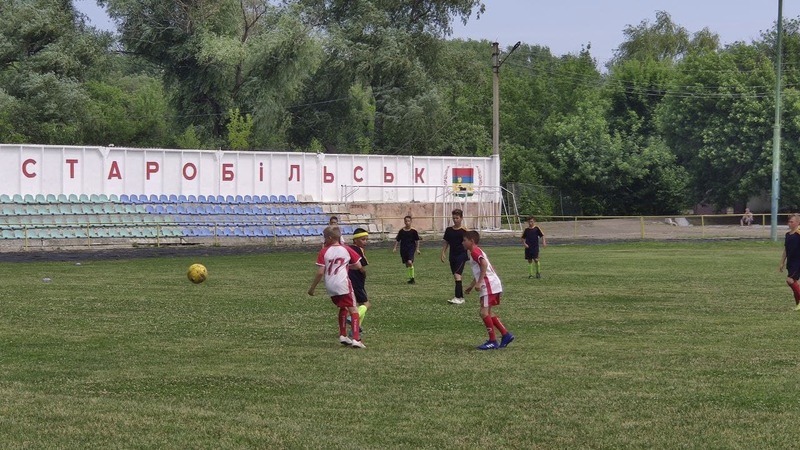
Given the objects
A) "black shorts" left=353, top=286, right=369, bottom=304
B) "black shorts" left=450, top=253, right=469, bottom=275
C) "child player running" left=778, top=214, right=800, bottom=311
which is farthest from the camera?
"black shorts" left=450, top=253, right=469, bottom=275

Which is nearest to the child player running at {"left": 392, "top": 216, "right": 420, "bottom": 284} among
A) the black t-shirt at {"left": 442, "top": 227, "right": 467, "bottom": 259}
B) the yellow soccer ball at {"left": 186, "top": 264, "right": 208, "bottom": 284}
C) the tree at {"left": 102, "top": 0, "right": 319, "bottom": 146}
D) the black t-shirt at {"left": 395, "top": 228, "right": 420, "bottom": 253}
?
the black t-shirt at {"left": 395, "top": 228, "right": 420, "bottom": 253}

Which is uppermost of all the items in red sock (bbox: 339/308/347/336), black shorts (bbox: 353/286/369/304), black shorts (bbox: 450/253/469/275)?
black shorts (bbox: 450/253/469/275)

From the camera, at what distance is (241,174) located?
5447cm

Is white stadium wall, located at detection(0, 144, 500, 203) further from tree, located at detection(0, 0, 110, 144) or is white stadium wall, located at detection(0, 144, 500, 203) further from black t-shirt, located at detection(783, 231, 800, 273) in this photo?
black t-shirt, located at detection(783, 231, 800, 273)

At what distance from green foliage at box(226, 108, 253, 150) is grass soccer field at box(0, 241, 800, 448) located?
1551 inches

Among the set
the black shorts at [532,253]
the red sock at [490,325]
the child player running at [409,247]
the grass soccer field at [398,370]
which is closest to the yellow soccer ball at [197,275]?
the grass soccer field at [398,370]

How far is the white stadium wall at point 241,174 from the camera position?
1922 inches

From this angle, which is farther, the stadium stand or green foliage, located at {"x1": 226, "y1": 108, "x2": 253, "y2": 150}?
green foliage, located at {"x1": 226, "y1": 108, "x2": 253, "y2": 150}

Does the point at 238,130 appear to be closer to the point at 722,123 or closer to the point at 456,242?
the point at 722,123

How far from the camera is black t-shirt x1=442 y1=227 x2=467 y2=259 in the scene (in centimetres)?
2427

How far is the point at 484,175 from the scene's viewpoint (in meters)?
61.4

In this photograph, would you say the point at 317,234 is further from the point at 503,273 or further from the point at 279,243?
the point at 503,273

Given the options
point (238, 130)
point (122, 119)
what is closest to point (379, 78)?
point (238, 130)

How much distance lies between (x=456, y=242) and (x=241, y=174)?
31213 mm
